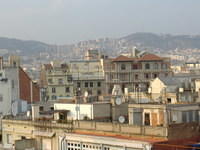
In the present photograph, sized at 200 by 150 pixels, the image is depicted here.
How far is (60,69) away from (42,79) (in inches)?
515

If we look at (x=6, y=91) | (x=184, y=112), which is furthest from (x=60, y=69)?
(x=184, y=112)

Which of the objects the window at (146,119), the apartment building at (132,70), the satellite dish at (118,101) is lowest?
the window at (146,119)

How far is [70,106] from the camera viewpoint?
44.5m

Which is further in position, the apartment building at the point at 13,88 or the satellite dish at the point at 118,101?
the apartment building at the point at 13,88

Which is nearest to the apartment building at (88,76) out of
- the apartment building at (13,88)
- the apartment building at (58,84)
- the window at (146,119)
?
the apartment building at (58,84)

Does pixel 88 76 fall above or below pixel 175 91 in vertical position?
above

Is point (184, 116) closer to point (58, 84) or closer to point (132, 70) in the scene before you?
point (58, 84)

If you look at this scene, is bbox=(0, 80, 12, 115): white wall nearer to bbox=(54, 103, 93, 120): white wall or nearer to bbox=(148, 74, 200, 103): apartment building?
bbox=(148, 74, 200, 103): apartment building

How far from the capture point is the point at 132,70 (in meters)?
107

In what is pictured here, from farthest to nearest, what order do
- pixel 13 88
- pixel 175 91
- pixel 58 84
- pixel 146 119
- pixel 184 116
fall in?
pixel 58 84 → pixel 13 88 → pixel 175 91 → pixel 146 119 → pixel 184 116

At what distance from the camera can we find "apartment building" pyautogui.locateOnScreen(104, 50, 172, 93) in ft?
348

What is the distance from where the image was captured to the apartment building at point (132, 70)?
106 m

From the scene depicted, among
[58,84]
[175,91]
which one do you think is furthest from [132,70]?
[175,91]

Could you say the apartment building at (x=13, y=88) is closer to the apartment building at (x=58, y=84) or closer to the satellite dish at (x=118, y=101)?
the satellite dish at (x=118, y=101)
